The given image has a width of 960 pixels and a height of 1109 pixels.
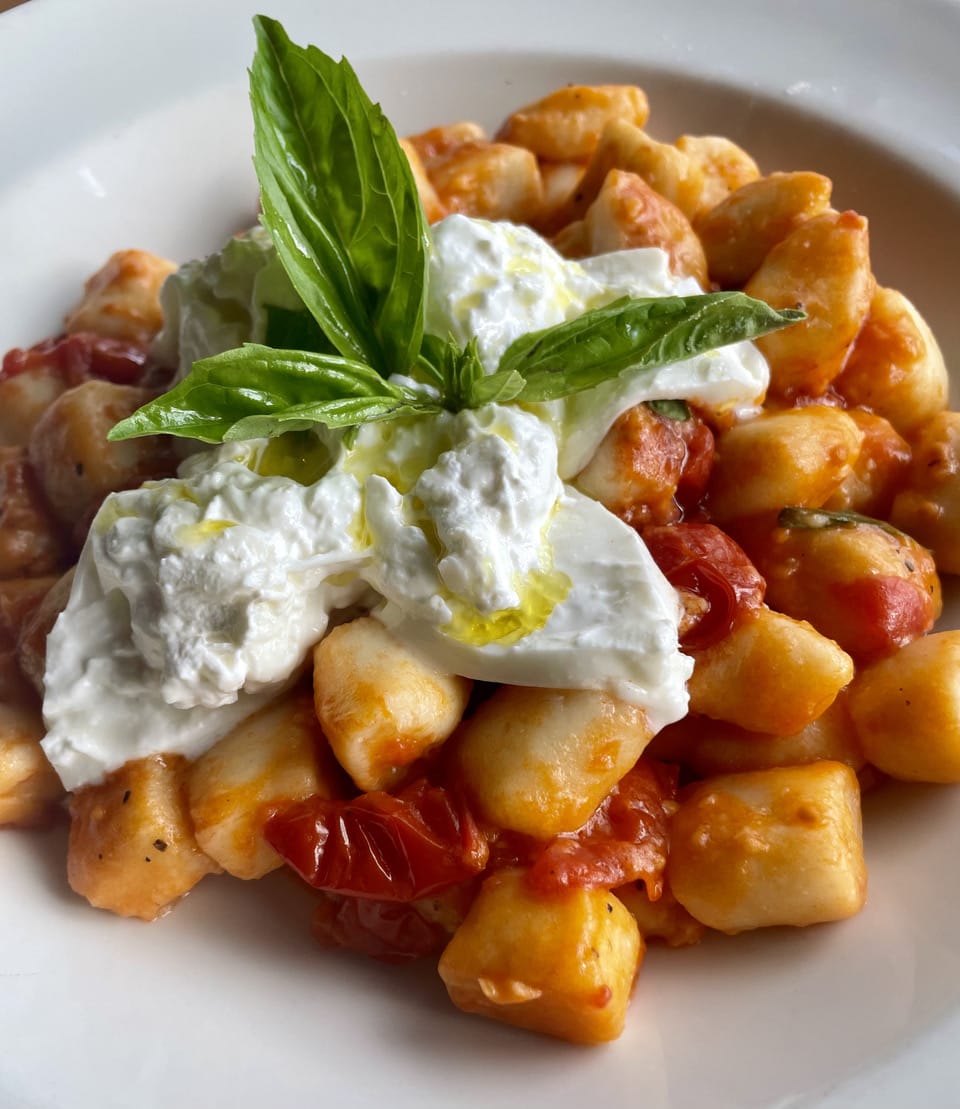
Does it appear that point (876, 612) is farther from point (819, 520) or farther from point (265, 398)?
point (265, 398)

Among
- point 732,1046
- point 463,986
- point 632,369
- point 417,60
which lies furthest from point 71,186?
point 732,1046

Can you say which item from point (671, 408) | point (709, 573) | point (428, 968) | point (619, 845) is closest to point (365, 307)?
point (671, 408)

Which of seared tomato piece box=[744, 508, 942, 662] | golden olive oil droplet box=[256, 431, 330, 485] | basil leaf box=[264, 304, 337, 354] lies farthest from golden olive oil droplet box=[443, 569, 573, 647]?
basil leaf box=[264, 304, 337, 354]

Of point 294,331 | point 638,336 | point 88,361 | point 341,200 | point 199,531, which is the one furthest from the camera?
point 88,361

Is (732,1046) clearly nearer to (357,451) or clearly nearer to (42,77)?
(357,451)

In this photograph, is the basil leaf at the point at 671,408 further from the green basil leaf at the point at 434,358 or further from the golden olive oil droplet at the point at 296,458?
the golden olive oil droplet at the point at 296,458
